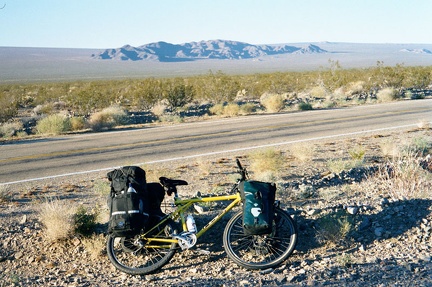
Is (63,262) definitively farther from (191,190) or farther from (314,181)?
(314,181)

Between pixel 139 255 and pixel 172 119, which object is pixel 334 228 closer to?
pixel 139 255

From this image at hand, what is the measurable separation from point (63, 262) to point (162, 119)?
698 inches

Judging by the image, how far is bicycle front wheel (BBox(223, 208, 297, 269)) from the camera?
238 inches

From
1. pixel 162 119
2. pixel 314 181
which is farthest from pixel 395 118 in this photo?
pixel 314 181

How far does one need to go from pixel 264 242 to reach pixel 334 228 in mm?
1085

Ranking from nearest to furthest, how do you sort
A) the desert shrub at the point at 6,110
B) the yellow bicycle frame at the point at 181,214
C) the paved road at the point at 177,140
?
the yellow bicycle frame at the point at 181,214 → the paved road at the point at 177,140 → the desert shrub at the point at 6,110

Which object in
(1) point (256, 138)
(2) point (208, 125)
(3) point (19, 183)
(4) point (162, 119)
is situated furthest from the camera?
(4) point (162, 119)

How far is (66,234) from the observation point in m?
6.95

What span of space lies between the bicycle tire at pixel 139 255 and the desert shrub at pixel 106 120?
51.9 feet

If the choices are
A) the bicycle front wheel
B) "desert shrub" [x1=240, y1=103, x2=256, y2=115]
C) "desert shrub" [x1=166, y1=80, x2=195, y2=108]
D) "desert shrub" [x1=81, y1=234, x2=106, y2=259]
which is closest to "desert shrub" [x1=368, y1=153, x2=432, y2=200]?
the bicycle front wheel

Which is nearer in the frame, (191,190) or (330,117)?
(191,190)

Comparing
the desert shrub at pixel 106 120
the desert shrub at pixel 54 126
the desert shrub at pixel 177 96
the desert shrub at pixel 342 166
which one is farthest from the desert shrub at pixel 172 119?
the desert shrub at pixel 342 166

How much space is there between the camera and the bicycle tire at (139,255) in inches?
236

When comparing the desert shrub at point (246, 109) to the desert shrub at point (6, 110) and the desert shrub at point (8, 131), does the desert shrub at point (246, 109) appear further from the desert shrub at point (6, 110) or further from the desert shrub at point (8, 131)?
the desert shrub at point (6, 110)
